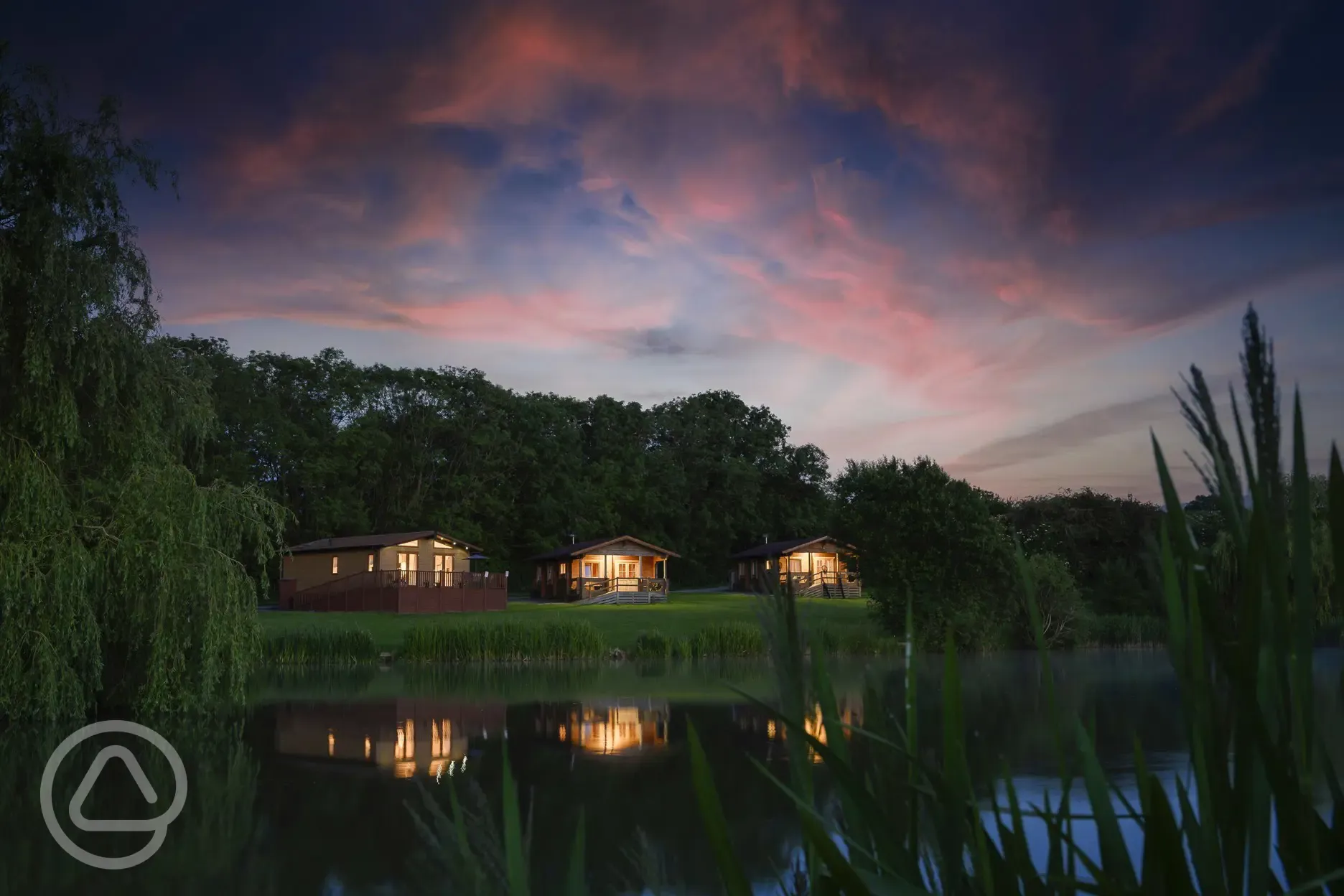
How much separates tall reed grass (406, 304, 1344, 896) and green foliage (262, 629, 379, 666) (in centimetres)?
2645

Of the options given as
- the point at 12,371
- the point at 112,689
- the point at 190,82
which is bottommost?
the point at 112,689

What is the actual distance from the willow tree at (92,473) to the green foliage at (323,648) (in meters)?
11.1

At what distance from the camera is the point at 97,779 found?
1202cm

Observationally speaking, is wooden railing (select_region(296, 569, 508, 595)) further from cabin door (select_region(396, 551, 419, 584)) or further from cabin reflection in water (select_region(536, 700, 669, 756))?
cabin reflection in water (select_region(536, 700, 669, 756))

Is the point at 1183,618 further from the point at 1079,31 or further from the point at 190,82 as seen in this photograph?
the point at 190,82

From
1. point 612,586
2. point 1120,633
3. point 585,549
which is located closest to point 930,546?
point 1120,633

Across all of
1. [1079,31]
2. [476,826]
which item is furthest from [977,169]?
[476,826]

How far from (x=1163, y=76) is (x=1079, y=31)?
5.69 ft

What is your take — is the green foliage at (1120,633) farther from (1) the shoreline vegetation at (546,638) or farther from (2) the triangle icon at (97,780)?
(2) the triangle icon at (97,780)

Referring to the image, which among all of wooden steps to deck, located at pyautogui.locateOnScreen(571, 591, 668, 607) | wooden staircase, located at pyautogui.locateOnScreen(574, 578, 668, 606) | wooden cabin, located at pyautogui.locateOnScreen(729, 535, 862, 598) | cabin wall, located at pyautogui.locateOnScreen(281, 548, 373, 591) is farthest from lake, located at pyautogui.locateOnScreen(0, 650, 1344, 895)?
wooden cabin, located at pyautogui.locateOnScreen(729, 535, 862, 598)

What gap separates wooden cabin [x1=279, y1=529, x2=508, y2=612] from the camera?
131 ft

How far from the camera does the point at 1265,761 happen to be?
38.5 inches

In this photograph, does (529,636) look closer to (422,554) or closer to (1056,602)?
(1056,602)

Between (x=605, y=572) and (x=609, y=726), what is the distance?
37166 mm
